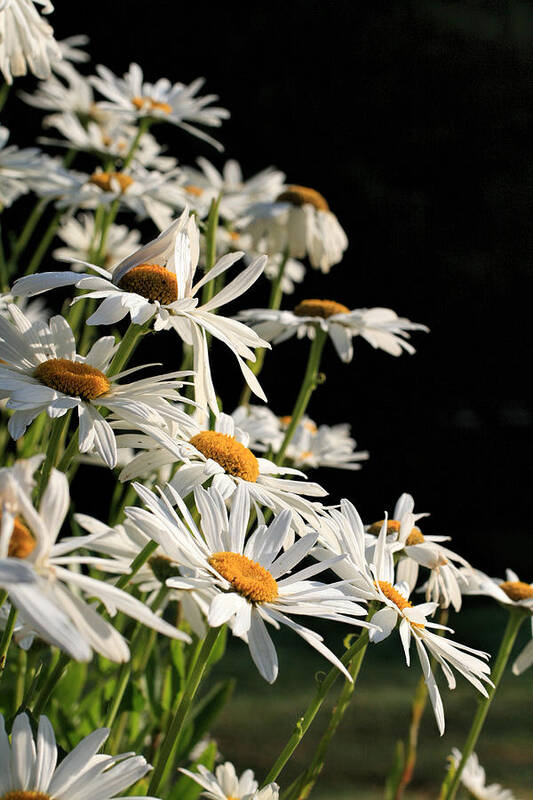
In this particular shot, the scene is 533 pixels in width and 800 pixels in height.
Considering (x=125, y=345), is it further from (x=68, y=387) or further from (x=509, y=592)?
(x=509, y=592)

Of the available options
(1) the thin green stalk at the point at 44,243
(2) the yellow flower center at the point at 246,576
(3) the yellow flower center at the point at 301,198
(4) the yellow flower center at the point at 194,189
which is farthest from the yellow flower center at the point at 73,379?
(4) the yellow flower center at the point at 194,189

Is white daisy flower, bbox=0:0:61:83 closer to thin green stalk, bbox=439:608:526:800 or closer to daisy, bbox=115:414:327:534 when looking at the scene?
daisy, bbox=115:414:327:534

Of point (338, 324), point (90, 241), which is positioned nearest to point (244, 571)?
point (338, 324)

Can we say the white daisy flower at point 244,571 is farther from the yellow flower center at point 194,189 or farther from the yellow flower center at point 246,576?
the yellow flower center at point 194,189

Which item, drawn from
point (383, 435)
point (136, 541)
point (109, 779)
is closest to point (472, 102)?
point (383, 435)

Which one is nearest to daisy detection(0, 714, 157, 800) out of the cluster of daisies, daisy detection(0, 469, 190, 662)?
the cluster of daisies
